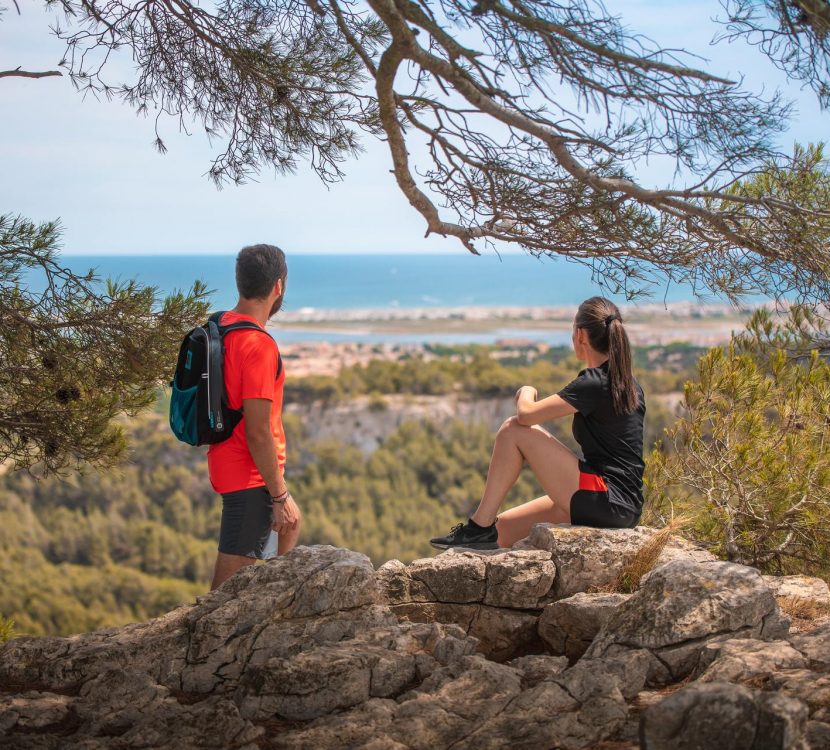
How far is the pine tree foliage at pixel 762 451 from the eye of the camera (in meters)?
4.30

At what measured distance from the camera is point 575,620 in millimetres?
3285

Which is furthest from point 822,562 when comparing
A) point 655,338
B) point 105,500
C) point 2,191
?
point 655,338

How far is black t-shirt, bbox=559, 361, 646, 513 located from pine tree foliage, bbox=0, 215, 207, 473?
5.83 ft

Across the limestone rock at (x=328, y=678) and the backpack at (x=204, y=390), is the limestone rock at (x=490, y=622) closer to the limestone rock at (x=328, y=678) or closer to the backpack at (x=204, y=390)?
the limestone rock at (x=328, y=678)

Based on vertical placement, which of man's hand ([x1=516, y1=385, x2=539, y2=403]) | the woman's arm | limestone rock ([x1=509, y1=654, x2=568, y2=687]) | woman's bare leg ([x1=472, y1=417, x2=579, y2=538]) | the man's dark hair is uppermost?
the man's dark hair

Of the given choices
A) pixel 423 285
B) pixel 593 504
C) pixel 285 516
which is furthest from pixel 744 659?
pixel 423 285

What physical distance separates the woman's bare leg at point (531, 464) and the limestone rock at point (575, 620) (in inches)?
17.5

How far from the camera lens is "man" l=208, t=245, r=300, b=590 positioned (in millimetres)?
2967

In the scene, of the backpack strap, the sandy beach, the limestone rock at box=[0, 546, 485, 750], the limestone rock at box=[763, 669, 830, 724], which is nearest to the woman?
the limestone rock at box=[0, 546, 485, 750]

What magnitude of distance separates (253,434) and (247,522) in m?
0.35

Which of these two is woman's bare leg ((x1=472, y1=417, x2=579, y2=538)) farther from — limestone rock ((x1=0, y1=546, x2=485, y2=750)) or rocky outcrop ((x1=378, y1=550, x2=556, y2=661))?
limestone rock ((x1=0, y1=546, x2=485, y2=750))

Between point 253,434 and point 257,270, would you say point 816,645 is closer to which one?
point 253,434

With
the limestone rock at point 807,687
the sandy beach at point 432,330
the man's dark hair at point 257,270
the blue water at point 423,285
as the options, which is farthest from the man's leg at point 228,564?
the blue water at point 423,285

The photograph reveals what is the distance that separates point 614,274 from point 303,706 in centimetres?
228
